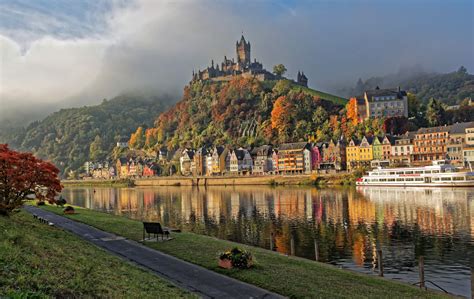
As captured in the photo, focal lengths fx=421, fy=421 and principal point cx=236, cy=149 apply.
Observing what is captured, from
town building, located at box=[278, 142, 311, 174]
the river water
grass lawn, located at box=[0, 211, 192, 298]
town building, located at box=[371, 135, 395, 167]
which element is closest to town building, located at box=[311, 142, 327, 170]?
town building, located at box=[278, 142, 311, 174]

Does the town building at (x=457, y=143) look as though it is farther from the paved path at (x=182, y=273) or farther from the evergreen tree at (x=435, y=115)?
the paved path at (x=182, y=273)

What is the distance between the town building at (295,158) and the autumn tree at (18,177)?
402 ft

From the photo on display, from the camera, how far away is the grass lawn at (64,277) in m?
11.5

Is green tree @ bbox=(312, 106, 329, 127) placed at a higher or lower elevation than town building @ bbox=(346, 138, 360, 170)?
higher

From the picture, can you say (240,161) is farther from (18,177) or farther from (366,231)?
(18,177)

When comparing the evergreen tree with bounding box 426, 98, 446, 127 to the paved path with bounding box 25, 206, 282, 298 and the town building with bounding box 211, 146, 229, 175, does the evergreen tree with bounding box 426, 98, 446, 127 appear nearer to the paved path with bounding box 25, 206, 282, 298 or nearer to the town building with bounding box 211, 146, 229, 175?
the town building with bounding box 211, 146, 229, 175

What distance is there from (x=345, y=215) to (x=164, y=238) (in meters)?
29.2

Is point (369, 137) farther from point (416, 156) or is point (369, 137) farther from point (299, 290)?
point (299, 290)

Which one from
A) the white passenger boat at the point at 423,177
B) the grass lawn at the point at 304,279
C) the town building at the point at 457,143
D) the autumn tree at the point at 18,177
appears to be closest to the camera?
the grass lawn at the point at 304,279

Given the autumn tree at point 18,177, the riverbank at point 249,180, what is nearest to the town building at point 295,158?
the riverbank at point 249,180

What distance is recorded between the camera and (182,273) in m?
19.1

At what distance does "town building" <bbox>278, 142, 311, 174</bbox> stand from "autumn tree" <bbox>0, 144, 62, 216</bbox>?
122 m

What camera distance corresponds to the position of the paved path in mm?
15977

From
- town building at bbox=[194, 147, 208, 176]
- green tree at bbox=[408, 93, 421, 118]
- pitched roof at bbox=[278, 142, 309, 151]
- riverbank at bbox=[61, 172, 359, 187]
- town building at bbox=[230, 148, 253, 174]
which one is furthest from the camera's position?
town building at bbox=[194, 147, 208, 176]
